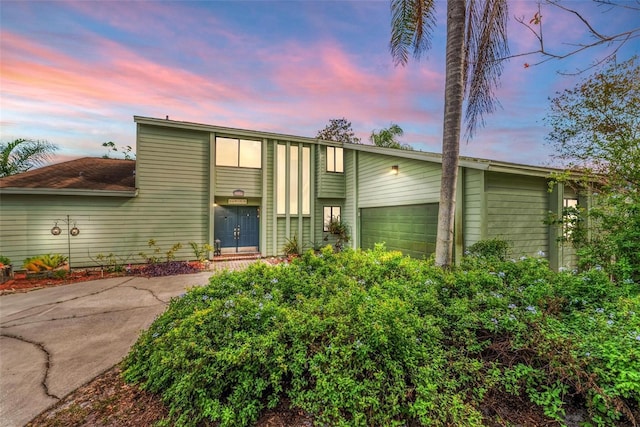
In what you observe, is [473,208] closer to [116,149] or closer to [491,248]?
[491,248]

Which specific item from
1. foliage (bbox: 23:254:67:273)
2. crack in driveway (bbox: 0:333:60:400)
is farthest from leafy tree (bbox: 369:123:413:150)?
crack in driveway (bbox: 0:333:60:400)

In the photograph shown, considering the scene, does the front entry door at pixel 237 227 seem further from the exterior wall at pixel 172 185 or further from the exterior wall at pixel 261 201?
the exterior wall at pixel 172 185

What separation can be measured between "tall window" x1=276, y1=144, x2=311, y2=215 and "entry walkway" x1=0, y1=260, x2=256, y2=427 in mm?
5515

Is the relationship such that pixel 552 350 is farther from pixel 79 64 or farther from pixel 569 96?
pixel 79 64

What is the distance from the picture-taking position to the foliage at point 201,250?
936 cm

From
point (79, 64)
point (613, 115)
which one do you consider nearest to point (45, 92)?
point (79, 64)

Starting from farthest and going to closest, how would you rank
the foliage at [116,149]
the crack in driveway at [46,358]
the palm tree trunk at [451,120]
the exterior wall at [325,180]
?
the foliage at [116,149] < the exterior wall at [325,180] < the palm tree trunk at [451,120] < the crack in driveway at [46,358]

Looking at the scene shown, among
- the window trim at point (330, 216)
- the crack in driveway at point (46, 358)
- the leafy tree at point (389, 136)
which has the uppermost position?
the leafy tree at point (389, 136)

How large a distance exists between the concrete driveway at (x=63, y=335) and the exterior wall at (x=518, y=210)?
23.6 ft

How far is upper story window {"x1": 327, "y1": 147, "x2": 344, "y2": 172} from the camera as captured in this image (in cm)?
1192

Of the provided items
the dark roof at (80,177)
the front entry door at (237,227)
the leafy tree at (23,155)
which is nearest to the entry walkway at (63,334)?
the dark roof at (80,177)

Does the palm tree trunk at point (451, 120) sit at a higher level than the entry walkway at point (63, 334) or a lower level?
higher

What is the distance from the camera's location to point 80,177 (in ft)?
29.9

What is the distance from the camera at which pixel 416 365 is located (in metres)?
1.97
